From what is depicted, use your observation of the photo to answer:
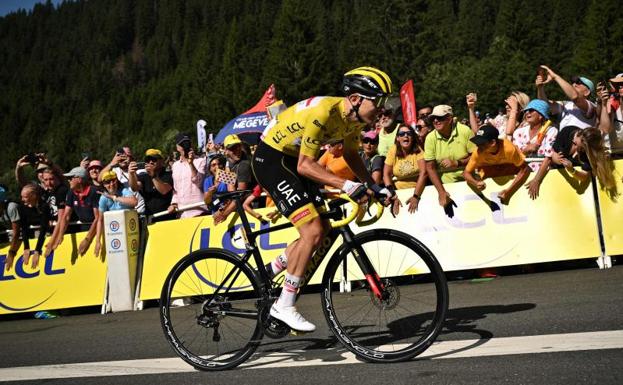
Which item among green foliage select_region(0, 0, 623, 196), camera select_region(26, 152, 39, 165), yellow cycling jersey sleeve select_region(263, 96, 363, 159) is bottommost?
yellow cycling jersey sleeve select_region(263, 96, 363, 159)

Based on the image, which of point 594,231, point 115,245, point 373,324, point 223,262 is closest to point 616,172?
point 594,231

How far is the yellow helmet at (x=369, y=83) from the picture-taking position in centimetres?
545

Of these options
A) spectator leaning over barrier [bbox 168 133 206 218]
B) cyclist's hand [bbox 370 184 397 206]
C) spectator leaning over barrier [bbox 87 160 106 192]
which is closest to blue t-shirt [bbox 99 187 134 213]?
spectator leaning over barrier [bbox 168 133 206 218]

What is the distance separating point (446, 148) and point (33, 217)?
21.9 feet

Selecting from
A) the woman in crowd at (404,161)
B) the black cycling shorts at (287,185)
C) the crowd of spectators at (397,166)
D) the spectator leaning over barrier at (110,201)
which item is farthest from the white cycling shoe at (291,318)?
the spectator leaning over barrier at (110,201)

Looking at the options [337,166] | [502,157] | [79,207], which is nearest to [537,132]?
[502,157]

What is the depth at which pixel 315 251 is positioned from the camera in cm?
576

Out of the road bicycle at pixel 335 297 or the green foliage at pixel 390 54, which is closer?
the road bicycle at pixel 335 297

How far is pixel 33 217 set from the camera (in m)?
11.7

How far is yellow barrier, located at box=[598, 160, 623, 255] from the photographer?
8.84 m

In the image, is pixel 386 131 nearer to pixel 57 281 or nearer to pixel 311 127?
pixel 57 281

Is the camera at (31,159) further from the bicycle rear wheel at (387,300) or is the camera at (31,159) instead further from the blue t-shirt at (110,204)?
the bicycle rear wheel at (387,300)

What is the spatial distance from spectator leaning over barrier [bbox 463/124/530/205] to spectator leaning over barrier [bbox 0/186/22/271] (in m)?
7.12

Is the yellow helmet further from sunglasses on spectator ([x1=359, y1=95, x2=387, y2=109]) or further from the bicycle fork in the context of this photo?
the bicycle fork
